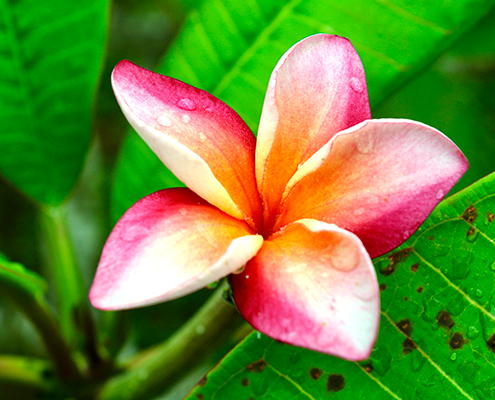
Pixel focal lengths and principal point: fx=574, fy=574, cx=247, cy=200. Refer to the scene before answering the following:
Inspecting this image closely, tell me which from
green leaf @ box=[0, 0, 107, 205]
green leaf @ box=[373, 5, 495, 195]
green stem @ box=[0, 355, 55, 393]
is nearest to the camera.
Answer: green leaf @ box=[0, 0, 107, 205]

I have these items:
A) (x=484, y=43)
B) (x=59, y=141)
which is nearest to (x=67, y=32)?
(x=59, y=141)

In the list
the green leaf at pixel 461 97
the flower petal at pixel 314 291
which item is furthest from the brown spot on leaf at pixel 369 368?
the green leaf at pixel 461 97

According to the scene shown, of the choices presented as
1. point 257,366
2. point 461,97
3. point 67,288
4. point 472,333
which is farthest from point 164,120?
point 461,97

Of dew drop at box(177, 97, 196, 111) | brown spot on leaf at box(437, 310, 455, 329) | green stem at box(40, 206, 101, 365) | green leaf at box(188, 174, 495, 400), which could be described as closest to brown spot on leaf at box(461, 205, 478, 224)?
green leaf at box(188, 174, 495, 400)

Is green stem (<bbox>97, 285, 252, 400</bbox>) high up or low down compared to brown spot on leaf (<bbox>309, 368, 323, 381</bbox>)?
down

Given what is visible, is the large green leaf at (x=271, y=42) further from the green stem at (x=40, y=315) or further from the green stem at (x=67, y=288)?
the green stem at (x=40, y=315)

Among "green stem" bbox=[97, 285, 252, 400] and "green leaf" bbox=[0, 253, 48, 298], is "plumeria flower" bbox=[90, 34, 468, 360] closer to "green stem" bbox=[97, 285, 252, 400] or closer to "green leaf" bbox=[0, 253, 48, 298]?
"green stem" bbox=[97, 285, 252, 400]

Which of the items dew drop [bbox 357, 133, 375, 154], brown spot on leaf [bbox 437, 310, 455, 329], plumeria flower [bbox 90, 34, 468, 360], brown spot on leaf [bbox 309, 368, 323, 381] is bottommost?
brown spot on leaf [bbox 309, 368, 323, 381]
